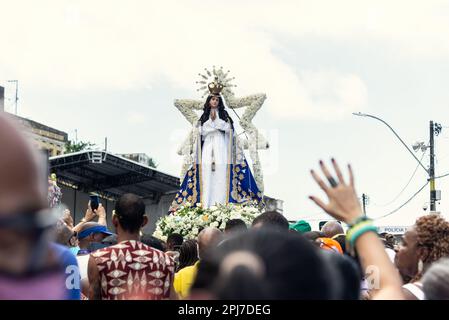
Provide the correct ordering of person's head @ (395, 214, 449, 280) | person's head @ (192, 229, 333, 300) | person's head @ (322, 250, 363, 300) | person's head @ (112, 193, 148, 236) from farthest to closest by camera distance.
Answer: person's head @ (112, 193, 148, 236), person's head @ (395, 214, 449, 280), person's head @ (322, 250, 363, 300), person's head @ (192, 229, 333, 300)

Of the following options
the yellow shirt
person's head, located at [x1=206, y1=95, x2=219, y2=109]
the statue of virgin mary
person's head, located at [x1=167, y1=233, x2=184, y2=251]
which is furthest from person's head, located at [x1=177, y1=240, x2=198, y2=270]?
person's head, located at [x1=206, y1=95, x2=219, y2=109]

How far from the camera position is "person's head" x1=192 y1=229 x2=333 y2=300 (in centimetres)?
→ 163

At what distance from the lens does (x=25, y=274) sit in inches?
52.4

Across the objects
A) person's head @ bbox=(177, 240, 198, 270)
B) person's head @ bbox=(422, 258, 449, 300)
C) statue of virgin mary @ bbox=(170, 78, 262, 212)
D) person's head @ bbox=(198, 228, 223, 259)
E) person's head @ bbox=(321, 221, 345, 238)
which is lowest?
person's head @ bbox=(422, 258, 449, 300)

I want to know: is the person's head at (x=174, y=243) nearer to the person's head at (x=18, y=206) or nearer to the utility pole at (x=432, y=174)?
the person's head at (x=18, y=206)

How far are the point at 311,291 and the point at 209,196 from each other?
1788cm

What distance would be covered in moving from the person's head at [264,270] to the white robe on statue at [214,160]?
1781 cm

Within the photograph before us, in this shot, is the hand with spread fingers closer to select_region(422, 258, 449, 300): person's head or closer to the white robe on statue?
select_region(422, 258, 449, 300): person's head

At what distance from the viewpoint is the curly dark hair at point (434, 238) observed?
4.27 m

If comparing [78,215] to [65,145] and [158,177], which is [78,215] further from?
[65,145]

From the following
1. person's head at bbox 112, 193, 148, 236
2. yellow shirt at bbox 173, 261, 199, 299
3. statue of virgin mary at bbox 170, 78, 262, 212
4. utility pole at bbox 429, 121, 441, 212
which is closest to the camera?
person's head at bbox 112, 193, 148, 236

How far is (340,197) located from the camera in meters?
2.65

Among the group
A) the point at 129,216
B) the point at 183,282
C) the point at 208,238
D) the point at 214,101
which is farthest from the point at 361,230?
the point at 214,101

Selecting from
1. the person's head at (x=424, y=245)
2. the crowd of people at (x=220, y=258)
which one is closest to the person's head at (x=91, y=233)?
the crowd of people at (x=220, y=258)
